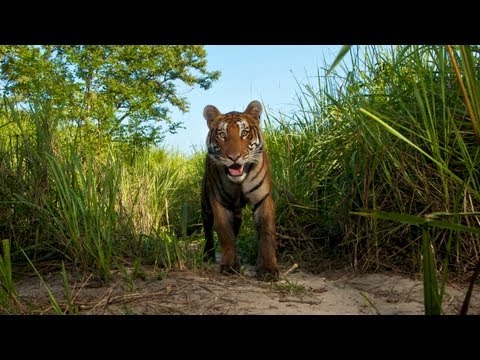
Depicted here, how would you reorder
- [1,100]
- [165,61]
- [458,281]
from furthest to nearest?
1. [165,61]
2. [1,100]
3. [458,281]

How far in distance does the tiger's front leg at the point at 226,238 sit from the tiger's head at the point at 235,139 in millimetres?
290

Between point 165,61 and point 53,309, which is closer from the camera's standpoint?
point 53,309

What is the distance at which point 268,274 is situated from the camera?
325cm

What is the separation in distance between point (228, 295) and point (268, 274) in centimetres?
66

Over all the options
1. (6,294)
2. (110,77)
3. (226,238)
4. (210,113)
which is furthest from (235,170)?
(110,77)

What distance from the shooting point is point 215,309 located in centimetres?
243

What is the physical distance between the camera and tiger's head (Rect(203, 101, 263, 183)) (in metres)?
3.51

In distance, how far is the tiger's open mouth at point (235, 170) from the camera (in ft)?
11.5

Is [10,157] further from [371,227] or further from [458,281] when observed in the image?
[458,281]

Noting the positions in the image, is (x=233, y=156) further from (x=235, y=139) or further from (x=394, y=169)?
(x=394, y=169)

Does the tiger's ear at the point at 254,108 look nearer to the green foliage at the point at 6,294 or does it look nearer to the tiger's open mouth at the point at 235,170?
the tiger's open mouth at the point at 235,170

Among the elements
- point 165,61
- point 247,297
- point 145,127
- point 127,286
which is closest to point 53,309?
point 127,286

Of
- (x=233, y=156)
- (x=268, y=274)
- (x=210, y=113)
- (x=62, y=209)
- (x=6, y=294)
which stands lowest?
(x=268, y=274)
